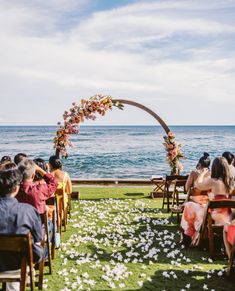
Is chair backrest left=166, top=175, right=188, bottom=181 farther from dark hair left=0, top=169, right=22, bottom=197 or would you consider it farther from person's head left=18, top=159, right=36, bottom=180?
dark hair left=0, top=169, right=22, bottom=197

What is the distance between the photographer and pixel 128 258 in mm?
8438

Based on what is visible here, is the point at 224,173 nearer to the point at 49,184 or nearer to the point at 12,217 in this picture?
the point at 49,184

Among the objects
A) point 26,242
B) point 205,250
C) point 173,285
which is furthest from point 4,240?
point 205,250

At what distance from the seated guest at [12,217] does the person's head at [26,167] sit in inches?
59.2

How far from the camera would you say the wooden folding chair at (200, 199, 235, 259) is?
811 cm

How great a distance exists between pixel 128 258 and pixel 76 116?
8317mm

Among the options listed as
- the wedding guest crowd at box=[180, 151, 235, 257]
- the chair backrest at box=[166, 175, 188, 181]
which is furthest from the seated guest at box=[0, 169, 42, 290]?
the chair backrest at box=[166, 175, 188, 181]

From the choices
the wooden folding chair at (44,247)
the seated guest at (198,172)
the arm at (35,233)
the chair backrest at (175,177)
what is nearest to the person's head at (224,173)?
the seated guest at (198,172)

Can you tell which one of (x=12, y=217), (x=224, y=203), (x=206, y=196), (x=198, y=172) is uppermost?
(x=198, y=172)

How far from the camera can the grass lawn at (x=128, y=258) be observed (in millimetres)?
7059

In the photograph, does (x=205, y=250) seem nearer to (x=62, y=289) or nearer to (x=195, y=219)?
(x=195, y=219)

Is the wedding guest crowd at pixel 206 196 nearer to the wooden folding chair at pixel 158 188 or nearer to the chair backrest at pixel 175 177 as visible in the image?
the chair backrest at pixel 175 177

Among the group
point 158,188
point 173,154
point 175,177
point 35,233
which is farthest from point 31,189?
point 158,188

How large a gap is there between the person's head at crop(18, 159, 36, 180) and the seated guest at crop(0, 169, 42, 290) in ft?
4.94
